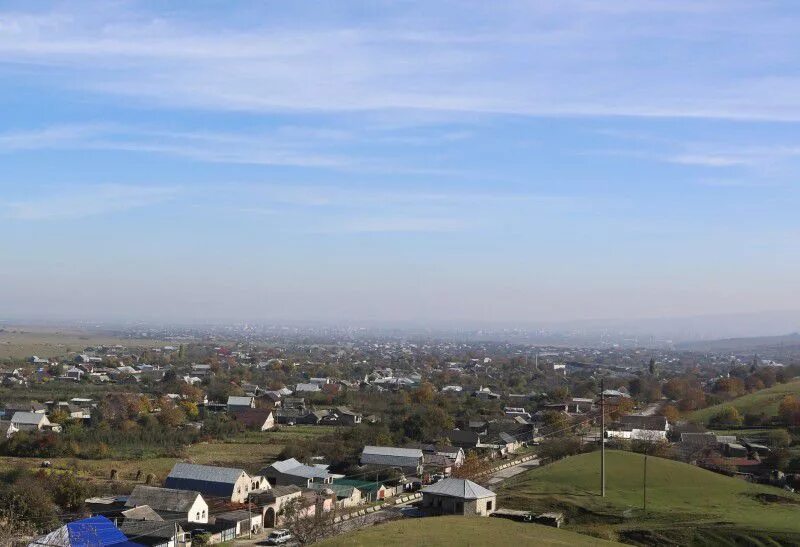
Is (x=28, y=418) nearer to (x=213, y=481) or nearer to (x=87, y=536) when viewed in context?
(x=213, y=481)

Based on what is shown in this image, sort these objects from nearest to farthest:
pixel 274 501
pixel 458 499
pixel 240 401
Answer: pixel 458 499, pixel 274 501, pixel 240 401

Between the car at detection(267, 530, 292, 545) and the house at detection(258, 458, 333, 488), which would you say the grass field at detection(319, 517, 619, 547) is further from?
the house at detection(258, 458, 333, 488)

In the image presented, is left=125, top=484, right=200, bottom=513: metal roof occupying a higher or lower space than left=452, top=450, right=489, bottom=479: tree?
higher

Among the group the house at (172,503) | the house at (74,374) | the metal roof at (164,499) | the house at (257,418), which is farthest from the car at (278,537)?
the house at (74,374)

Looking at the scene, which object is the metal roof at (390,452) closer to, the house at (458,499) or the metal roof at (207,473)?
the metal roof at (207,473)

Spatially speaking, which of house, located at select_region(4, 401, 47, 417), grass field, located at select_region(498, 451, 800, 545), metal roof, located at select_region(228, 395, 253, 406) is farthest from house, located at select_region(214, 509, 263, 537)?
metal roof, located at select_region(228, 395, 253, 406)

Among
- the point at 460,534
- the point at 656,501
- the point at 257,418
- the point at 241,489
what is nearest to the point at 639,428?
the point at 656,501

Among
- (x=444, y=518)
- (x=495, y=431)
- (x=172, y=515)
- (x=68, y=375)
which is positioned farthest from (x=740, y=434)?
(x=68, y=375)
